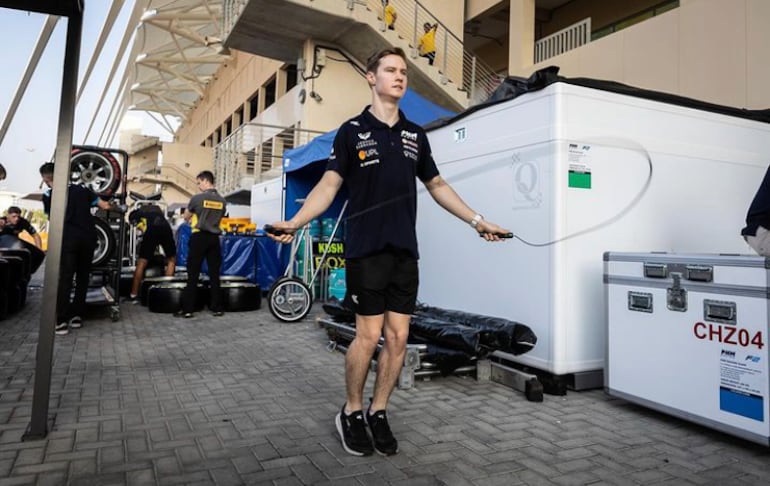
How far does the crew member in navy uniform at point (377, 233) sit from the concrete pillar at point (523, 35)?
519 inches

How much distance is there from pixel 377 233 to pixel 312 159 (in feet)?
20.4

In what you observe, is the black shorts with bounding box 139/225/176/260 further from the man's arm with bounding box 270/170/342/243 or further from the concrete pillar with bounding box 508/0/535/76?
the concrete pillar with bounding box 508/0/535/76

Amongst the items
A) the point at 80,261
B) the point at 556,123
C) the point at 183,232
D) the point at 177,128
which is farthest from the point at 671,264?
the point at 177,128

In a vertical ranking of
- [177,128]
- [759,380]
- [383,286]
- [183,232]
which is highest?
[177,128]

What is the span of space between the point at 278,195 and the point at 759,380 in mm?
9530

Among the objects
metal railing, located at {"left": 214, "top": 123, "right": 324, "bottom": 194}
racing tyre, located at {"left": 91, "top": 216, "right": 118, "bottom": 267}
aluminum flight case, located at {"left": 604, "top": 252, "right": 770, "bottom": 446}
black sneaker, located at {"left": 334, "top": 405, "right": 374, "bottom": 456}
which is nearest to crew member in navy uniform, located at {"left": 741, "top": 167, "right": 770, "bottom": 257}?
aluminum flight case, located at {"left": 604, "top": 252, "right": 770, "bottom": 446}

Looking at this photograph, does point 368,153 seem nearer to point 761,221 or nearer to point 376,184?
point 376,184

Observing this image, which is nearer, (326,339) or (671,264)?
(671,264)

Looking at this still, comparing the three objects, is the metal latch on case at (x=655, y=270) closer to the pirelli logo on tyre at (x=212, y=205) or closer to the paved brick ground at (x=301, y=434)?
the paved brick ground at (x=301, y=434)

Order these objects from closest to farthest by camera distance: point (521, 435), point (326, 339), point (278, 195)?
point (521, 435), point (326, 339), point (278, 195)

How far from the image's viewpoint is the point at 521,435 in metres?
2.90

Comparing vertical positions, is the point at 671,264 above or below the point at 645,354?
above

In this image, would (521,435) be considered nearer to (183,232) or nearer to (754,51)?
(754,51)

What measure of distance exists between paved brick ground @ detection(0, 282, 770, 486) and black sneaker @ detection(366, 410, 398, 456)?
0.05m
